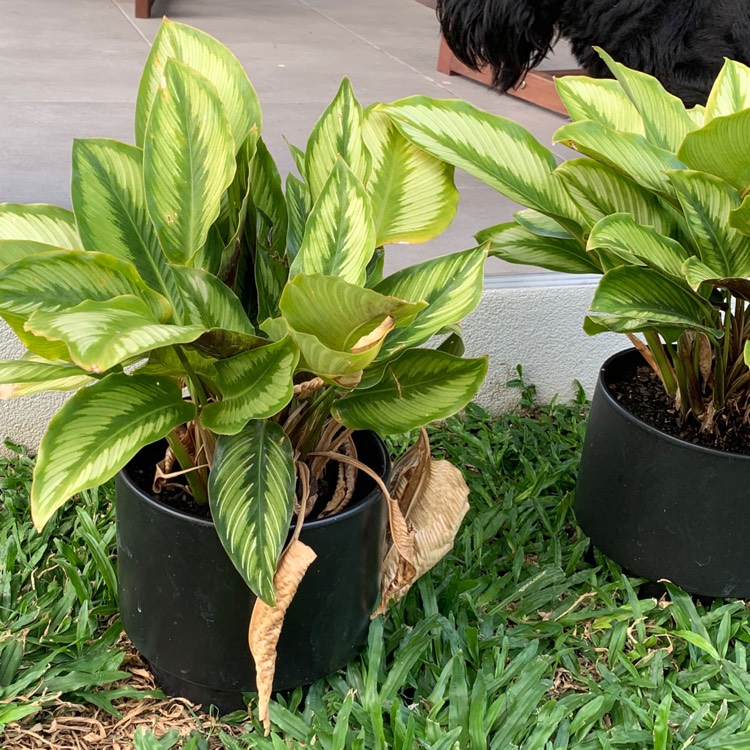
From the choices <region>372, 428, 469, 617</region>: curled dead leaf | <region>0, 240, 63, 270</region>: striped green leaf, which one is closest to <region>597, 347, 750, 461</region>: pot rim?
<region>372, 428, 469, 617</region>: curled dead leaf

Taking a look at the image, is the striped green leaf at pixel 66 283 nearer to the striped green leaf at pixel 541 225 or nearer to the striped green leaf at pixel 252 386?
the striped green leaf at pixel 252 386

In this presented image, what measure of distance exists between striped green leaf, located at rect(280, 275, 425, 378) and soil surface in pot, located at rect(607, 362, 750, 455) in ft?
1.83

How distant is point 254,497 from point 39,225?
1.11 ft

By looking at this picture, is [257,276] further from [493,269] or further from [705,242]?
[493,269]

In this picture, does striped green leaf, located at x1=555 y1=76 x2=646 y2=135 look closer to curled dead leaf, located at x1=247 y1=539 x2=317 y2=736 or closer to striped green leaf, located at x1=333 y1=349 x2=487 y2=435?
striped green leaf, located at x1=333 y1=349 x2=487 y2=435

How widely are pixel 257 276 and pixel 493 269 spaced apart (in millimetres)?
924

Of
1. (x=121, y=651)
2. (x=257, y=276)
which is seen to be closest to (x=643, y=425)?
(x=257, y=276)

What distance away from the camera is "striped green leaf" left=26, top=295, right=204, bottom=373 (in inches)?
26.0

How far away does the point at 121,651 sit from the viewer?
1.12 metres

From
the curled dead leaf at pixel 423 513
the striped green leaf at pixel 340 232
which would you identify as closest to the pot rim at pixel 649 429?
the curled dead leaf at pixel 423 513

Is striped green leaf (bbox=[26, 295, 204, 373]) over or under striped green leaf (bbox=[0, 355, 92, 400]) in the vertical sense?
over

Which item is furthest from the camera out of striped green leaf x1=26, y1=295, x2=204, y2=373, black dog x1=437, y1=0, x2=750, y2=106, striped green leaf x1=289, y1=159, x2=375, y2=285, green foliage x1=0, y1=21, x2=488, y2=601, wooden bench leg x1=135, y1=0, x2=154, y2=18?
wooden bench leg x1=135, y1=0, x2=154, y2=18

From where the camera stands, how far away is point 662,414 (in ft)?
4.16

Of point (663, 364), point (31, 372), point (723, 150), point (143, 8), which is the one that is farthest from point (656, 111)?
point (143, 8)
